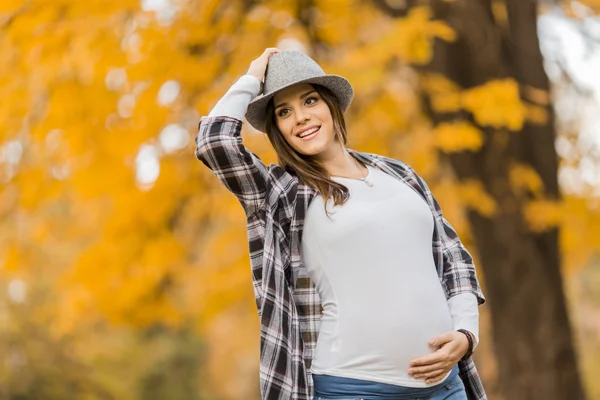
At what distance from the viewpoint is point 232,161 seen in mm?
2332

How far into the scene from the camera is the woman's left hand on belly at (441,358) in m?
2.29

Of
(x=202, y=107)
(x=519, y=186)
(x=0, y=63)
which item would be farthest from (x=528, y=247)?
(x=0, y=63)

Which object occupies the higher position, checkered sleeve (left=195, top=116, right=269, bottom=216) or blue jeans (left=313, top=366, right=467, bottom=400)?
checkered sleeve (left=195, top=116, right=269, bottom=216)

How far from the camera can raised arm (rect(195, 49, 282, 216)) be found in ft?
7.66

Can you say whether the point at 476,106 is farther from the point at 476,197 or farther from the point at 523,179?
the point at 523,179

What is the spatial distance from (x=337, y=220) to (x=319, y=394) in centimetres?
48

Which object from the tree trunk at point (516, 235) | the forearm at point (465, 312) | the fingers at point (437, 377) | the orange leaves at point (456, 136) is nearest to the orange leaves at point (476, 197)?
the tree trunk at point (516, 235)

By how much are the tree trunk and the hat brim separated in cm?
396

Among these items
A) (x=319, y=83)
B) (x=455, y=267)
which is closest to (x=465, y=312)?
(x=455, y=267)

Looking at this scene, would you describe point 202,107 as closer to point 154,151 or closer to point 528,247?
point 154,151

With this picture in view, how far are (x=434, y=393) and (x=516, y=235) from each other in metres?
4.55

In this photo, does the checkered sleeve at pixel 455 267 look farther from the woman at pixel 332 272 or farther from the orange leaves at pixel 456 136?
the orange leaves at pixel 456 136

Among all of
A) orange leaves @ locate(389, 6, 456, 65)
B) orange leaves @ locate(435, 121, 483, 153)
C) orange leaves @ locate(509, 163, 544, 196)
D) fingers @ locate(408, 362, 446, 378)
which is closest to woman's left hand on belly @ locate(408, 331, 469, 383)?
fingers @ locate(408, 362, 446, 378)

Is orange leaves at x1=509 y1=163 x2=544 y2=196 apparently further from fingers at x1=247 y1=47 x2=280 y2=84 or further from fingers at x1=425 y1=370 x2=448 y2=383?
fingers at x1=425 y1=370 x2=448 y2=383
